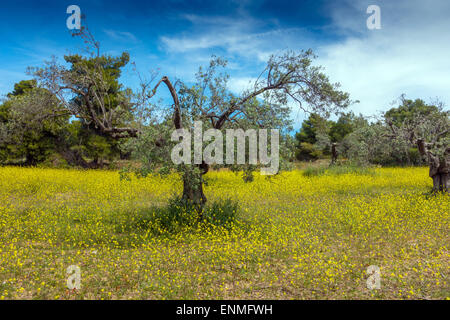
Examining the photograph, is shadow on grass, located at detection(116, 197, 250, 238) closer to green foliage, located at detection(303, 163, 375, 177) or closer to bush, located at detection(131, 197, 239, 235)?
bush, located at detection(131, 197, 239, 235)

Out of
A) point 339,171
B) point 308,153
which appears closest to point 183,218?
point 339,171

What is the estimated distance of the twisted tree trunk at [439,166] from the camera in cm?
1573

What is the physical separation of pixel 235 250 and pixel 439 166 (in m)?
14.3

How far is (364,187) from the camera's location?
18.3m

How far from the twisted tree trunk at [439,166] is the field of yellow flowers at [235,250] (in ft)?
7.36

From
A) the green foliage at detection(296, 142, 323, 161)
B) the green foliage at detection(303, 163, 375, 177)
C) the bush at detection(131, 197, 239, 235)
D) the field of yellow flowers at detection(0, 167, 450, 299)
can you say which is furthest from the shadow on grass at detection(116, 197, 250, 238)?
the green foliage at detection(296, 142, 323, 161)

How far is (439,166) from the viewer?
52.2 feet

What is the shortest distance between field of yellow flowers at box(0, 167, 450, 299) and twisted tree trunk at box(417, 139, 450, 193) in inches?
88.3

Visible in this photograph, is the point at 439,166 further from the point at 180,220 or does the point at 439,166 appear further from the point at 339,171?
the point at 180,220

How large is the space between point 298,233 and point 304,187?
9327mm
